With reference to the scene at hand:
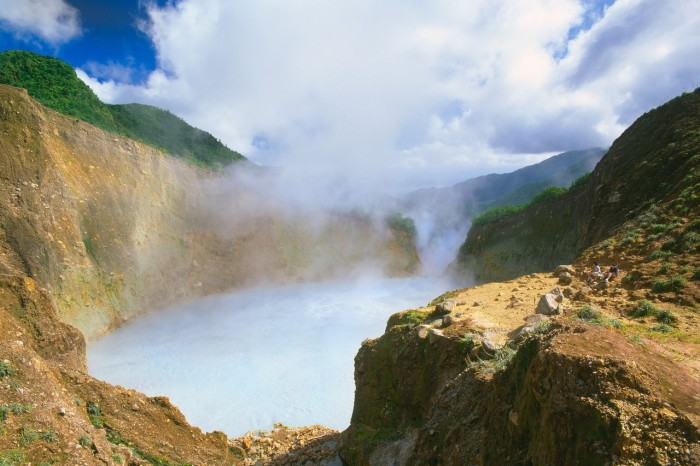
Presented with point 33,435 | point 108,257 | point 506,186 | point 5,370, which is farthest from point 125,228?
point 506,186

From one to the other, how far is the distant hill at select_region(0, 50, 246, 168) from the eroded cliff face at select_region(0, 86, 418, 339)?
4.58 m

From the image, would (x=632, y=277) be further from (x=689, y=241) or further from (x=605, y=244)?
(x=605, y=244)

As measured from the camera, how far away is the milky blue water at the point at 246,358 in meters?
15.4

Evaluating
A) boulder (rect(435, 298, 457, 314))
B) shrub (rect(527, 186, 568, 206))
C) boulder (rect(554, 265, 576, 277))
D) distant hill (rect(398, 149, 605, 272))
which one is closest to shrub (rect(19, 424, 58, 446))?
boulder (rect(435, 298, 457, 314))

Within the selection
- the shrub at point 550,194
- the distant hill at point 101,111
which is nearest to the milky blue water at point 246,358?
the shrub at point 550,194

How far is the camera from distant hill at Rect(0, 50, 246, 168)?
28797 mm

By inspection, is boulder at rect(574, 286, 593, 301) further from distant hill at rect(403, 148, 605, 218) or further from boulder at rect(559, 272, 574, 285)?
distant hill at rect(403, 148, 605, 218)

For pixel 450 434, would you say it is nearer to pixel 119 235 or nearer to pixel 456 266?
pixel 119 235

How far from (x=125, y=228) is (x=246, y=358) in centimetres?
1338

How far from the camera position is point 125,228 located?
2562cm

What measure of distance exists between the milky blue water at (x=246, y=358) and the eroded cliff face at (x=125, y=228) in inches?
106

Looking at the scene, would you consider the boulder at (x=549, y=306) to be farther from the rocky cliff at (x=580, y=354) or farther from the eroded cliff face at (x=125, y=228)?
the eroded cliff face at (x=125, y=228)

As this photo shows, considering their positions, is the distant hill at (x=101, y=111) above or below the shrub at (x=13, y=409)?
above

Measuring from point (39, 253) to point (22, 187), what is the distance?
11.5 ft
